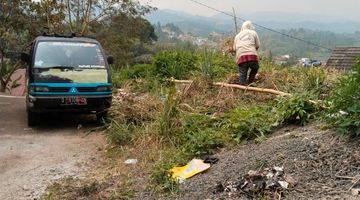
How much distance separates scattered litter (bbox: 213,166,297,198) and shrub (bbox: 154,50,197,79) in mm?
6689

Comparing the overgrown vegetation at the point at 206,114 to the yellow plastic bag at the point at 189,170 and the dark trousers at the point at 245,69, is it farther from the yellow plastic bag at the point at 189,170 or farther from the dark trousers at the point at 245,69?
Result: the dark trousers at the point at 245,69

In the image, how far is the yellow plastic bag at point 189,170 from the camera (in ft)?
20.6

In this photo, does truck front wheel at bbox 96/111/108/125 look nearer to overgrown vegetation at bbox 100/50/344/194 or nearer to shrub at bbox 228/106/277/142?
overgrown vegetation at bbox 100/50/344/194

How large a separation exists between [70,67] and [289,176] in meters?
6.10

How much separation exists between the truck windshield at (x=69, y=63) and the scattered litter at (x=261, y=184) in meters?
5.18

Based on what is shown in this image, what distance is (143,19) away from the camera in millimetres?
29000

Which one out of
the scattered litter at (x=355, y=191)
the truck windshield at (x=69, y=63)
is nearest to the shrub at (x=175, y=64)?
the truck windshield at (x=69, y=63)

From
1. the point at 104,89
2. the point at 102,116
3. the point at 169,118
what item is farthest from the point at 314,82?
the point at 102,116

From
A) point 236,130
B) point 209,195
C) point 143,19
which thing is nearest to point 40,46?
point 236,130

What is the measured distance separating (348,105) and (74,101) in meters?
5.69

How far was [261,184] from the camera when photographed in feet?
17.0

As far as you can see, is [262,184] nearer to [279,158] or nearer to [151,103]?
[279,158]

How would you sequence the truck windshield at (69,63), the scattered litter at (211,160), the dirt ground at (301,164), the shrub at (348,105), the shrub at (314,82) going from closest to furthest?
the dirt ground at (301,164) < the shrub at (348,105) < the scattered litter at (211,160) < the shrub at (314,82) < the truck windshield at (69,63)

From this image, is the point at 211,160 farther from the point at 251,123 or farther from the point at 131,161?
the point at 131,161
